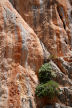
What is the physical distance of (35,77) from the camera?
13500 millimetres

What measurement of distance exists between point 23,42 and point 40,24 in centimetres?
391

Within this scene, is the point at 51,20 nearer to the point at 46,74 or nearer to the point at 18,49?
the point at 18,49

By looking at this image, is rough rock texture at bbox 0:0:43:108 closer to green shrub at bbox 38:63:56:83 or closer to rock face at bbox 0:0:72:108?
rock face at bbox 0:0:72:108

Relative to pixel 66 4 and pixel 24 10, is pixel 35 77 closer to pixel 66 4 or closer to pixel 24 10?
pixel 24 10

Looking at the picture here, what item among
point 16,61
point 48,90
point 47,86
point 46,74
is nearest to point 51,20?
point 46,74

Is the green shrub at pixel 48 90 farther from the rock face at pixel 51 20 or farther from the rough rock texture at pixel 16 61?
the rock face at pixel 51 20

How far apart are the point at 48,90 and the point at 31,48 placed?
3.32m

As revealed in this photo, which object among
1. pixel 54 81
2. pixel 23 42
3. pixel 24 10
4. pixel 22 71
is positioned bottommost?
pixel 54 81

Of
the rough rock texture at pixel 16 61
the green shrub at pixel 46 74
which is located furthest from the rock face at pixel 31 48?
the green shrub at pixel 46 74

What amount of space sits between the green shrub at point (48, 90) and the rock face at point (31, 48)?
407 mm

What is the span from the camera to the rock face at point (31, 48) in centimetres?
1224

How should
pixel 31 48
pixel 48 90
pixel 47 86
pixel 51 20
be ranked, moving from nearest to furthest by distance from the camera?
1. pixel 48 90
2. pixel 47 86
3. pixel 31 48
4. pixel 51 20

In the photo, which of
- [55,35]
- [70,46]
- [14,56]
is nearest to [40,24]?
[55,35]

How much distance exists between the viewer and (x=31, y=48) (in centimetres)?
1422
